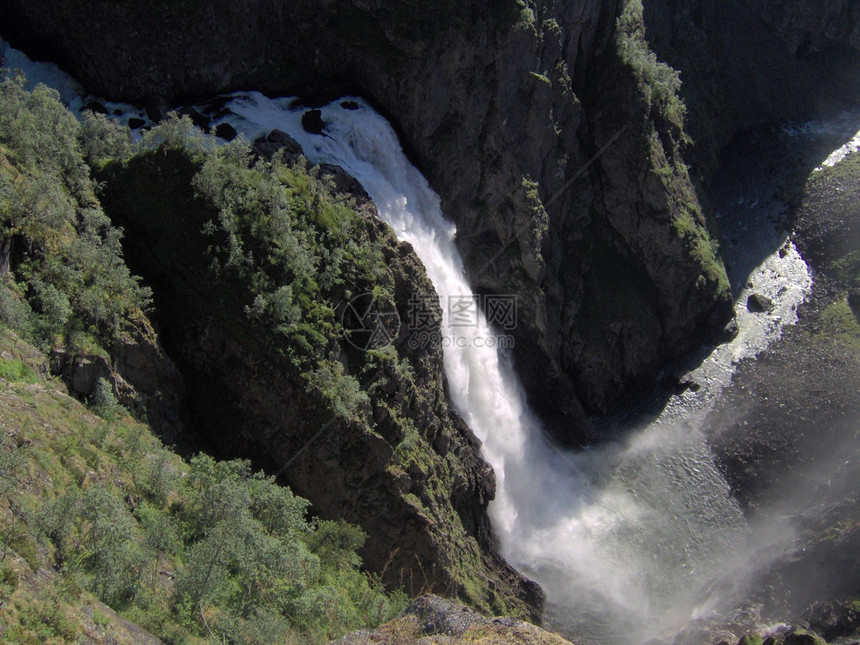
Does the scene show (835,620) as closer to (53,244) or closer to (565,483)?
(565,483)

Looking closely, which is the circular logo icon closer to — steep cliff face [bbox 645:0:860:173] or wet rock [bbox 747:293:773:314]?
wet rock [bbox 747:293:773:314]

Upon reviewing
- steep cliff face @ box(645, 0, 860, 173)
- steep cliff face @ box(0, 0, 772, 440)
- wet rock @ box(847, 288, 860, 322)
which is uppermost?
steep cliff face @ box(645, 0, 860, 173)

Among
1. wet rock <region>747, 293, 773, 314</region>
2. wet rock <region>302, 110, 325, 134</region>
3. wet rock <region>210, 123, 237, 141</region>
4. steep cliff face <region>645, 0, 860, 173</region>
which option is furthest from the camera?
steep cliff face <region>645, 0, 860, 173</region>

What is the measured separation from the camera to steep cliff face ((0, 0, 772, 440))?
28.9m

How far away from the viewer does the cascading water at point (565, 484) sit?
30.8m

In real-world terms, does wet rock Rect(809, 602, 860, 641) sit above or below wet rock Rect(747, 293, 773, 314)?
below

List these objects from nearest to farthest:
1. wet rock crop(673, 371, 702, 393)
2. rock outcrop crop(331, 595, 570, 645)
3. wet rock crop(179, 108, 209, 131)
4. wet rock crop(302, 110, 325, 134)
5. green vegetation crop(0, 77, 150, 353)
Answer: rock outcrop crop(331, 595, 570, 645)
green vegetation crop(0, 77, 150, 353)
wet rock crop(179, 108, 209, 131)
wet rock crop(302, 110, 325, 134)
wet rock crop(673, 371, 702, 393)

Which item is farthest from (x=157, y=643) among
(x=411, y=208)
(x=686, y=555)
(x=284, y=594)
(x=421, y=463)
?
(x=686, y=555)

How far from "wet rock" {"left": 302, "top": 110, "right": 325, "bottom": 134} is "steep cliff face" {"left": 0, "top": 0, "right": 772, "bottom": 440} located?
7.76 feet

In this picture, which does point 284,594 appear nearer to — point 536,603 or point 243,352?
point 243,352

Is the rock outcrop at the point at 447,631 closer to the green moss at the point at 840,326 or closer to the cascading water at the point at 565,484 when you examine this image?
the cascading water at the point at 565,484

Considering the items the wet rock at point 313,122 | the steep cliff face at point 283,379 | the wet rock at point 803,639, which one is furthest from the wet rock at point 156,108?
the wet rock at point 803,639

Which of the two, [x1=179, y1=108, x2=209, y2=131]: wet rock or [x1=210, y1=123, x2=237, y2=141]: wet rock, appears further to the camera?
[x1=179, y1=108, x2=209, y2=131]: wet rock

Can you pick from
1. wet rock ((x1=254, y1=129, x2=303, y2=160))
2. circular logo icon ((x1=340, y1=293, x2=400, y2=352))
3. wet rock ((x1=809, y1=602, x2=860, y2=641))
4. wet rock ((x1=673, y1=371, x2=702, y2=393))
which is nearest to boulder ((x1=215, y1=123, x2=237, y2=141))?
wet rock ((x1=254, y1=129, x2=303, y2=160))
